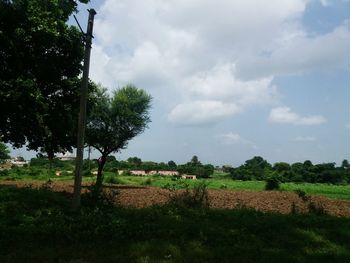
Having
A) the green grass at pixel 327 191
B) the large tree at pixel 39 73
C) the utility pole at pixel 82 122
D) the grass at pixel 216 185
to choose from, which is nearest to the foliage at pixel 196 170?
the grass at pixel 216 185

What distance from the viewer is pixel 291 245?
11.2m

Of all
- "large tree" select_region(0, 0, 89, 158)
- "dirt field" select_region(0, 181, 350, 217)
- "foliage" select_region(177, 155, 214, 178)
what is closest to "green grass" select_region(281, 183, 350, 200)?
"dirt field" select_region(0, 181, 350, 217)

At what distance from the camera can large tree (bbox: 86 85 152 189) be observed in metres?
46.0

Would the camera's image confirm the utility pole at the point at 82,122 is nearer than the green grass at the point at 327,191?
Yes

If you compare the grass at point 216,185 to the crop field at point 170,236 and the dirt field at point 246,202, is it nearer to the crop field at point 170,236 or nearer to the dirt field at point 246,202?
the dirt field at point 246,202

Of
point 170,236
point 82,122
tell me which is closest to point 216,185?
point 82,122

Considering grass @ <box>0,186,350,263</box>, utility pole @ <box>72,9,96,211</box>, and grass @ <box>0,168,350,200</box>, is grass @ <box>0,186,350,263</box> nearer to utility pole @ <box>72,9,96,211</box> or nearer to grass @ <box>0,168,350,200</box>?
utility pole @ <box>72,9,96,211</box>

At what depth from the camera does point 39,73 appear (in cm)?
2495

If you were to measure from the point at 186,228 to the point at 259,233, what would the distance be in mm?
1979

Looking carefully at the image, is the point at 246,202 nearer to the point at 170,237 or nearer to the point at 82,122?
the point at 82,122

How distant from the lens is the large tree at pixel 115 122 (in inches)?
1812

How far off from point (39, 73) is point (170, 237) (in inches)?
650

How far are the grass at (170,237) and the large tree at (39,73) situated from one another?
33.5 ft

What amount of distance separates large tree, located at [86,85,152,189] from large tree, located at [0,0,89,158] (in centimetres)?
1767
